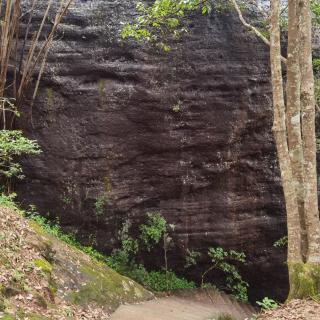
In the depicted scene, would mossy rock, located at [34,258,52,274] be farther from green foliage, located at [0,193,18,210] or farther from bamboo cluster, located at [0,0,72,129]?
bamboo cluster, located at [0,0,72,129]

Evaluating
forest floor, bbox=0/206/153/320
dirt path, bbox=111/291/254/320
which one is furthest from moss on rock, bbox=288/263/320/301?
forest floor, bbox=0/206/153/320

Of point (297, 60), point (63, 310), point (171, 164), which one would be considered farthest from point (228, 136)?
point (63, 310)

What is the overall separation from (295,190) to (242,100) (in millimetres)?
5567

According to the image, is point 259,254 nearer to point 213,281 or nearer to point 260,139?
point 213,281

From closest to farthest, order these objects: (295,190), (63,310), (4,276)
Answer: (4,276)
(63,310)
(295,190)

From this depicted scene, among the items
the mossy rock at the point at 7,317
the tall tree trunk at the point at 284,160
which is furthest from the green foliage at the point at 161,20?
the mossy rock at the point at 7,317

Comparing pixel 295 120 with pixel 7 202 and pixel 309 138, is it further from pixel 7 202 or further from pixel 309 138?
pixel 7 202

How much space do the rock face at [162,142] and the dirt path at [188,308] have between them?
100cm

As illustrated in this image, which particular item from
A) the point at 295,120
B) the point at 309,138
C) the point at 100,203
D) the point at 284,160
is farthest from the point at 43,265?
the point at 100,203

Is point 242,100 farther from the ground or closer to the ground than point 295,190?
farther from the ground

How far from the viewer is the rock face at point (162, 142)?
11352 millimetres

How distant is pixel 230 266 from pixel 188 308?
270 cm

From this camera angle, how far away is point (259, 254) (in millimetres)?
Answer: 11875

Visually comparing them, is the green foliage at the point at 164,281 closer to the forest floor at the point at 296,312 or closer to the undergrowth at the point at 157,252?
the undergrowth at the point at 157,252
